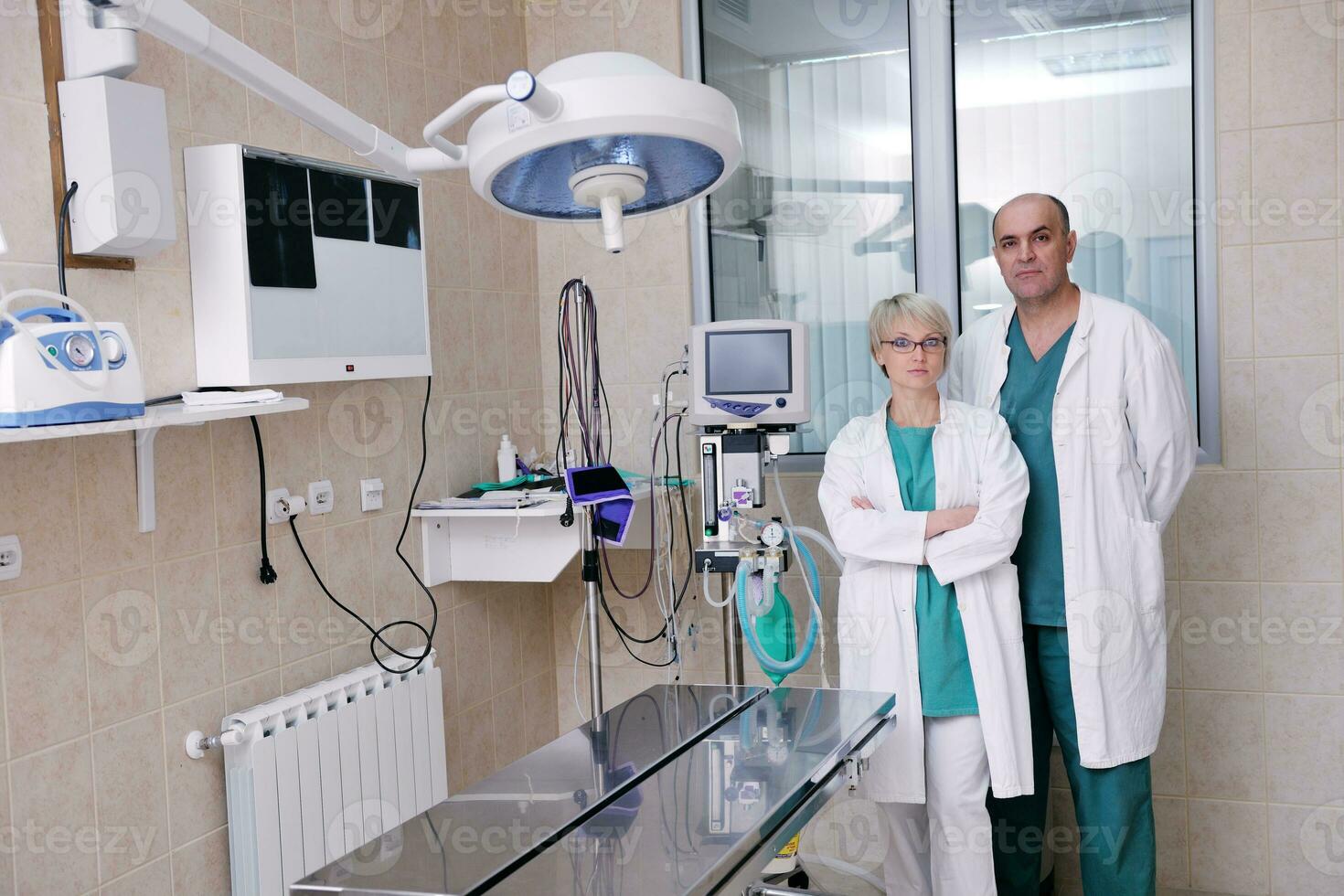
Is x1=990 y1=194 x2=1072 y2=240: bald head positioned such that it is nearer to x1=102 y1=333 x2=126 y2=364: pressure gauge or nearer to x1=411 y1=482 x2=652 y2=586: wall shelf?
x1=411 y1=482 x2=652 y2=586: wall shelf

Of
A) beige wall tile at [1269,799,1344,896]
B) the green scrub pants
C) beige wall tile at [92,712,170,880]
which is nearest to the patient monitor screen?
the green scrub pants

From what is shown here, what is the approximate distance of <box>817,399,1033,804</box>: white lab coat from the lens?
2.38m

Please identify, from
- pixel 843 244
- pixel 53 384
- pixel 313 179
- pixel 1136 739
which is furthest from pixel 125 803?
pixel 843 244

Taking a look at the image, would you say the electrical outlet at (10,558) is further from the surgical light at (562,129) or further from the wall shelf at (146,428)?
the surgical light at (562,129)

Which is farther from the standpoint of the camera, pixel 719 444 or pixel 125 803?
pixel 719 444

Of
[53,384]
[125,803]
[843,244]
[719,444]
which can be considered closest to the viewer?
[53,384]

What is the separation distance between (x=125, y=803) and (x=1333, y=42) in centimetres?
315

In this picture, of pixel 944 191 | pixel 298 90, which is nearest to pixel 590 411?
pixel 944 191

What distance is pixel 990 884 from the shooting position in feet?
7.86

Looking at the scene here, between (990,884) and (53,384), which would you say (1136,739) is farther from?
(53,384)

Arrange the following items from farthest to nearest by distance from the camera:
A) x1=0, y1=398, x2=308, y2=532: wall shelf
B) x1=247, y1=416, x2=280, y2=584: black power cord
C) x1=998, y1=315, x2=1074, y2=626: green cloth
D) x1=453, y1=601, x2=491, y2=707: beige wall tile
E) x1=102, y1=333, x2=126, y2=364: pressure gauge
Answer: x1=453, y1=601, x2=491, y2=707: beige wall tile, x1=998, y1=315, x2=1074, y2=626: green cloth, x1=247, y1=416, x2=280, y2=584: black power cord, x1=102, y1=333, x2=126, y2=364: pressure gauge, x1=0, y1=398, x2=308, y2=532: wall shelf

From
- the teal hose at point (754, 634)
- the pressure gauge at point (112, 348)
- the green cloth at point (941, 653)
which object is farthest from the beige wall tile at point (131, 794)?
the green cloth at point (941, 653)

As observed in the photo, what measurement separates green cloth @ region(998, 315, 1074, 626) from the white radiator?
1421 millimetres

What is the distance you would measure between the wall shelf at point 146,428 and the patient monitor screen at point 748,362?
99 centimetres
